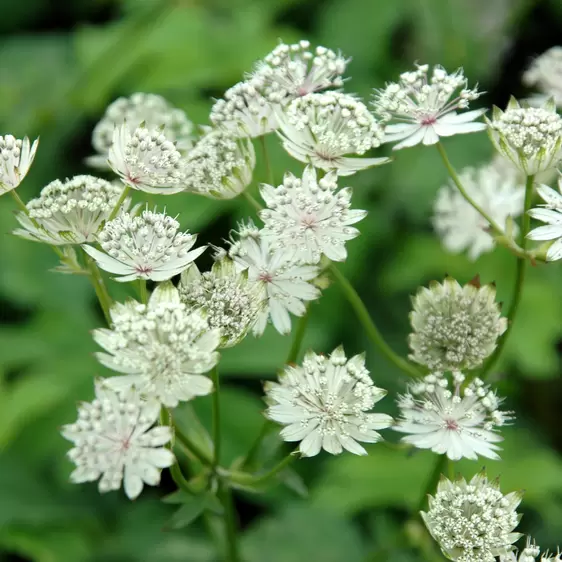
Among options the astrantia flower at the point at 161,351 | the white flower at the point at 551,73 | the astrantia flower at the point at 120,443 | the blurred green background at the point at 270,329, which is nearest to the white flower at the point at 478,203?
the white flower at the point at 551,73

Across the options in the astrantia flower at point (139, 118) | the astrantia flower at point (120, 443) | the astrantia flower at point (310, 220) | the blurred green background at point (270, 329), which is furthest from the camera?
the blurred green background at point (270, 329)

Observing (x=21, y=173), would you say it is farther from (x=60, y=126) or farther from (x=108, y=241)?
(x=60, y=126)

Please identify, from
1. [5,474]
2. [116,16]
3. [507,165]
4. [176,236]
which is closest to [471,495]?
[176,236]

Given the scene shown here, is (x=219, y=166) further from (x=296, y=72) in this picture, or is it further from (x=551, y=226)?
(x=551, y=226)

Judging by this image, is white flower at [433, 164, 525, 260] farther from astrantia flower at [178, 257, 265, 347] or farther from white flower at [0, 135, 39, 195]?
white flower at [0, 135, 39, 195]

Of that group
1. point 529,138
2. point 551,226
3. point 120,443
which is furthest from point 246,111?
point 120,443

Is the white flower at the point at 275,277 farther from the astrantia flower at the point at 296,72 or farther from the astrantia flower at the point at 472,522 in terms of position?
the astrantia flower at the point at 472,522

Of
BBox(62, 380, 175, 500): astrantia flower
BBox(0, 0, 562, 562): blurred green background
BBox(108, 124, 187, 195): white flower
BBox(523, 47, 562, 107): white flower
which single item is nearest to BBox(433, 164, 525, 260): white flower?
BBox(523, 47, 562, 107): white flower
